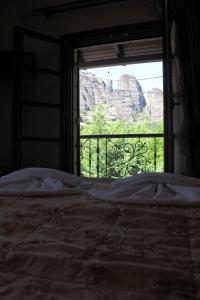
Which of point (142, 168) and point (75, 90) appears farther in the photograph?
point (142, 168)

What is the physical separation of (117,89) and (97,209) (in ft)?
12.9

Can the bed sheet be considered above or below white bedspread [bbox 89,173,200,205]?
below

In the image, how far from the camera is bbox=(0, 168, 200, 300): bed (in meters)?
0.60

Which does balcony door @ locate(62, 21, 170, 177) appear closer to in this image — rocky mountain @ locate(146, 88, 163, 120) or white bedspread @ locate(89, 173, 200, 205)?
rocky mountain @ locate(146, 88, 163, 120)

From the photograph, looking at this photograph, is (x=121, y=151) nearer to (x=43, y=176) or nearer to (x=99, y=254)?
(x=43, y=176)

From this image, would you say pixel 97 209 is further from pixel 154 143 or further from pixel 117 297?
pixel 154 143

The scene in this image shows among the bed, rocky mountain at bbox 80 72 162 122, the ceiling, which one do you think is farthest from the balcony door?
the bed

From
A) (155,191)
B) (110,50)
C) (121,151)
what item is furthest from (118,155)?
(155,191)

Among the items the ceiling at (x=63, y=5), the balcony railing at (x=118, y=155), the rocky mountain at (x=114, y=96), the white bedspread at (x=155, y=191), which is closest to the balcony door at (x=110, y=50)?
the ceiling at (x=63, y=5)

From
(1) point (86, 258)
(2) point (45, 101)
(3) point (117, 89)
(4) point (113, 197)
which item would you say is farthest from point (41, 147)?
(1) point (86, 258)

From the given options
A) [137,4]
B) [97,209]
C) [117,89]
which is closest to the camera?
[97,209]

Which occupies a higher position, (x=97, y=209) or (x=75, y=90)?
(x=75, y=90)

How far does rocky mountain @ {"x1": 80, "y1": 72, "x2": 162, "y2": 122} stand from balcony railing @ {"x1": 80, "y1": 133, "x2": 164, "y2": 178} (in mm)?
440

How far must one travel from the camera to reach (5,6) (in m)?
3.84
